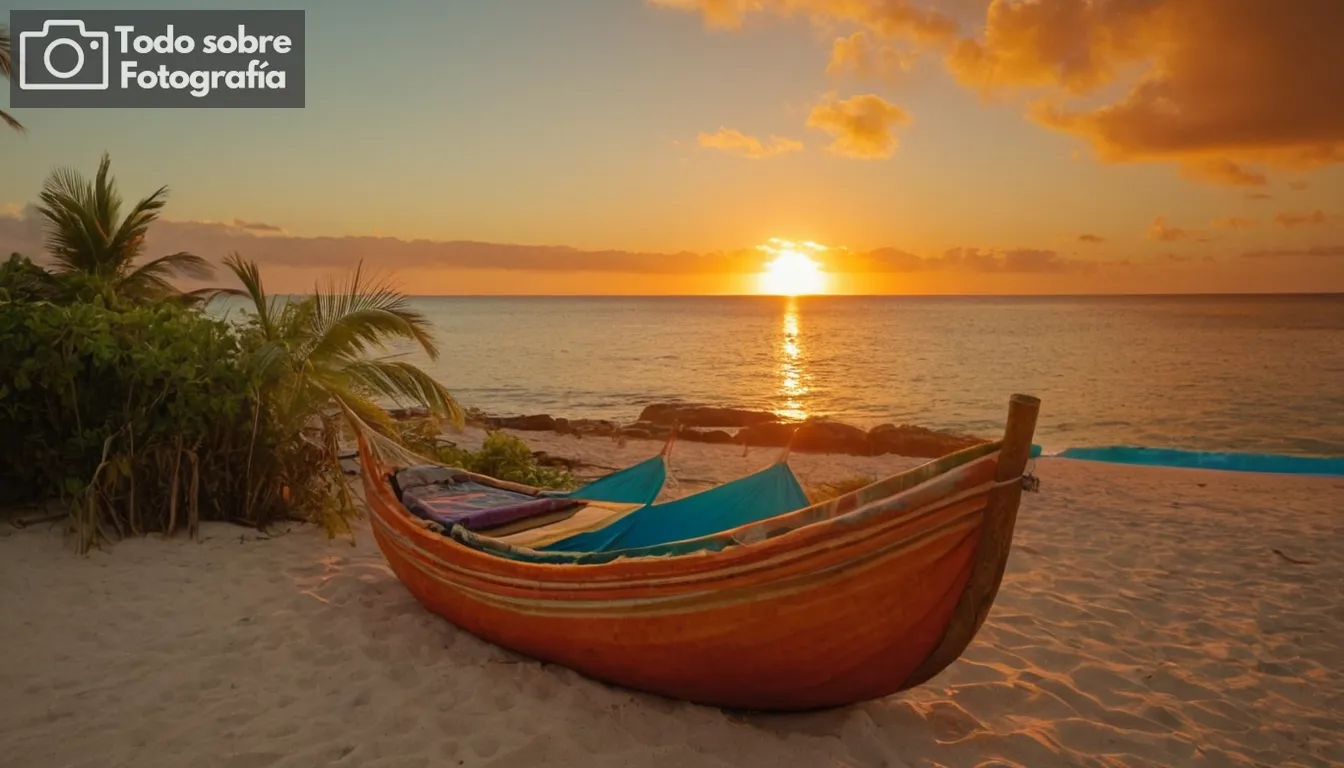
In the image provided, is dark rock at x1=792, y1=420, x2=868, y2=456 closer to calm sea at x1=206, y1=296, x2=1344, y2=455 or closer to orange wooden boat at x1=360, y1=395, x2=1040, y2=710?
calm sea at x1=206, y1=296, x2=1344, y2=455

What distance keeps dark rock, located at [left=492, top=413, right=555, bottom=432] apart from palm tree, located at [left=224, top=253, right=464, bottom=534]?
8.42 metres

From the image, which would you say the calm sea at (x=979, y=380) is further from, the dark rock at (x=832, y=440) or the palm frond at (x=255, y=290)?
the palm frond at (x=255, y=290)

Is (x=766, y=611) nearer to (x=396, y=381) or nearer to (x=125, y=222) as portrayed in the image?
(x=396, y=381)

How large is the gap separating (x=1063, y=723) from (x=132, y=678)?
4.56 m

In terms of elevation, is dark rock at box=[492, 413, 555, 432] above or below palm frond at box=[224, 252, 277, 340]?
below

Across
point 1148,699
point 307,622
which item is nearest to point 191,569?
point 307,622

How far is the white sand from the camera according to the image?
10.2ft

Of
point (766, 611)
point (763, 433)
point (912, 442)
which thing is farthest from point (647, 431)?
point (766, 611)

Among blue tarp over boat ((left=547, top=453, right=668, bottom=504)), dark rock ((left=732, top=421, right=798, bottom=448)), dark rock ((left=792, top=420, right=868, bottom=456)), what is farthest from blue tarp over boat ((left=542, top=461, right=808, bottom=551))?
dark rock ((left=732, top=421, right=798, bottom=448))

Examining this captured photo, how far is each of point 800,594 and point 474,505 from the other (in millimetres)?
2726

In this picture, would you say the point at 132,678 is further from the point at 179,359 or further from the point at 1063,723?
the point at 1063,723

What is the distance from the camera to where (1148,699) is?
3.85 m

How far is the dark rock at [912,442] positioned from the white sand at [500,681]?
6.83 m

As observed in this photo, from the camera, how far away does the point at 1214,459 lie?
13688 mm
